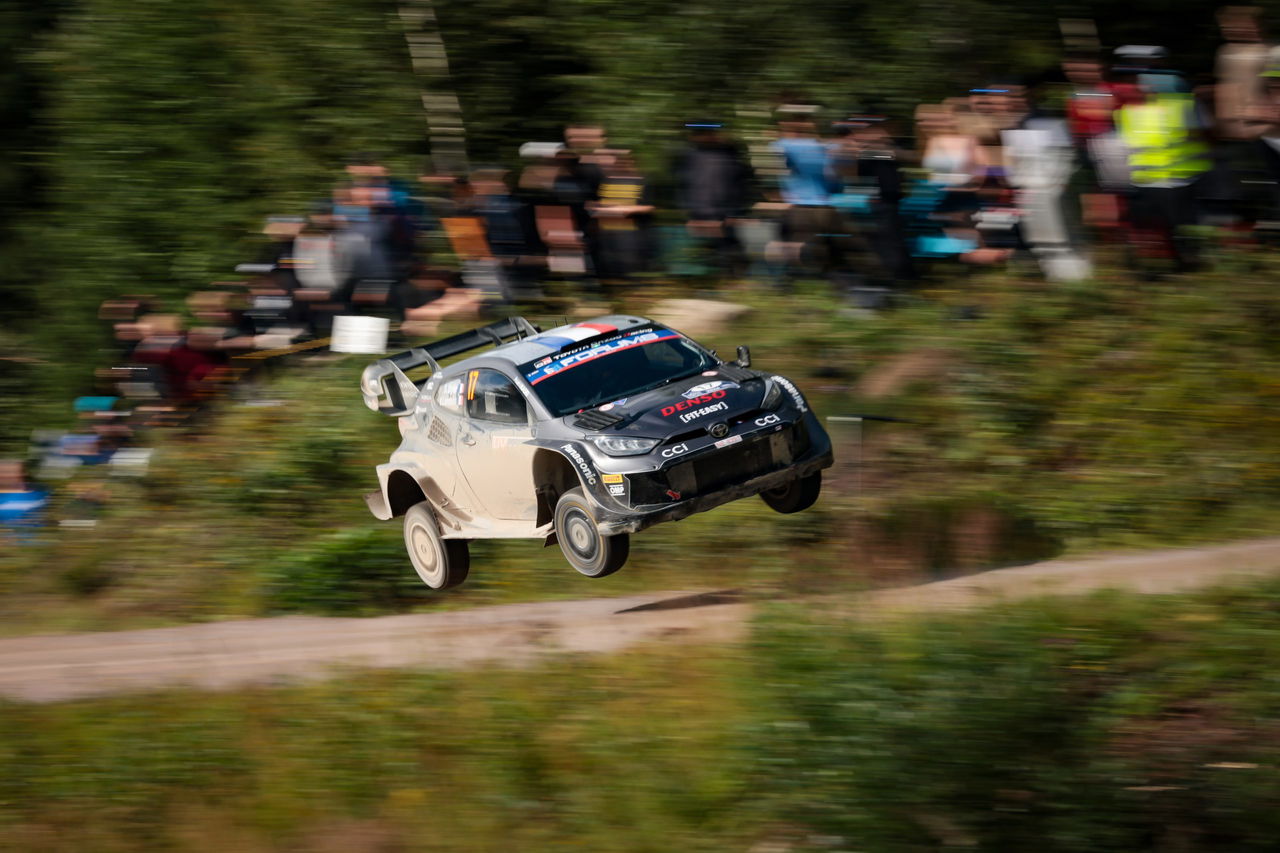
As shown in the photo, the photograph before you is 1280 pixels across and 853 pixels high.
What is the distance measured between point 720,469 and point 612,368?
3.99 ft

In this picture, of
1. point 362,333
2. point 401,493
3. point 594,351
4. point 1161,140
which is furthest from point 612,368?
point 1161,140

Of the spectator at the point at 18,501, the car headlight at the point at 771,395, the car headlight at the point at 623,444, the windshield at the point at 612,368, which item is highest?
the windshield at the point at 612,368

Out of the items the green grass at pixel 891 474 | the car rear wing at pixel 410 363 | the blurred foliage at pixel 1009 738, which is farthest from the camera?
the car rear wing at pixel 410 363

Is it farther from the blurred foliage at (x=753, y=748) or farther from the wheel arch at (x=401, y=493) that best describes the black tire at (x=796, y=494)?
the wheel arch at (x=401, y=493)

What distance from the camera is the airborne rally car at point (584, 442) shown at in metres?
8.81

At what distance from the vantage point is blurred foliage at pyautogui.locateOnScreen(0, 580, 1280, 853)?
26.6 ft

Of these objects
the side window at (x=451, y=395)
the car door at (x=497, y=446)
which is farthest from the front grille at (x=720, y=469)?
the side window at (x=451, y=395)

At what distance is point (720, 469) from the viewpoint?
8.95 m

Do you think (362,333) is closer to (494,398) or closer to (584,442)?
(494,398)

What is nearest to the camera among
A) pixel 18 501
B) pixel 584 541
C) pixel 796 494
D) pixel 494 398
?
pixel 584 541

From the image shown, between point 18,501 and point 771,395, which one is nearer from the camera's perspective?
point 771,395

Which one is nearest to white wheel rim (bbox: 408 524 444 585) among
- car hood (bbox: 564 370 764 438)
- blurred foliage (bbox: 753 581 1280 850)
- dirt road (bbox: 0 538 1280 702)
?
dirt road (bbox: 0 538 1280 702)

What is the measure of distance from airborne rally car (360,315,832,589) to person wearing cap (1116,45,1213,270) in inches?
172

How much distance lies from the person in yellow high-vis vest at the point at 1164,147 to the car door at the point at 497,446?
570 cm
